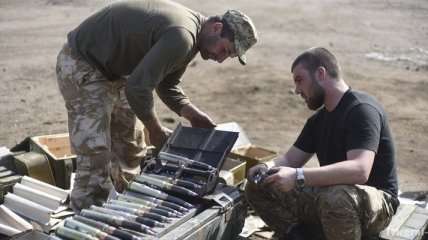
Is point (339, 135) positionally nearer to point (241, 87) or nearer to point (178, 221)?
point (178, 221)

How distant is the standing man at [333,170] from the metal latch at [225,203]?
264 mm

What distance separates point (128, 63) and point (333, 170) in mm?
2135

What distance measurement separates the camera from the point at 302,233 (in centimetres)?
493

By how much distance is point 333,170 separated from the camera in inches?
173

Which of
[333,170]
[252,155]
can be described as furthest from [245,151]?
[333,170]

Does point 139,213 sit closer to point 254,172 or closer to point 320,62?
point 254,172

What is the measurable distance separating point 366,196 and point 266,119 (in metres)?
5.62

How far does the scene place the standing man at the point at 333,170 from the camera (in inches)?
174

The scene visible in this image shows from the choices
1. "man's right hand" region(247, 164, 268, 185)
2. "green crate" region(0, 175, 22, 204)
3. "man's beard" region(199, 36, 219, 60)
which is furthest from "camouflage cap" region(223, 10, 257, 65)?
"green crate" region(0, 175, 22, 204)

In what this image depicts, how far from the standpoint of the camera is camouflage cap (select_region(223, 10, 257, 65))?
5.22 m

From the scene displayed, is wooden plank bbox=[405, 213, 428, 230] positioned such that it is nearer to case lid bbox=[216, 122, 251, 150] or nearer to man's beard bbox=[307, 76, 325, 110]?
man's beard bbox=[307, 76, 325, 110]

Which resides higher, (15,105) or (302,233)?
(302,233)

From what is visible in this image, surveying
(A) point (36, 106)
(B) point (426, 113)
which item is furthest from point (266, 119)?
(A) point (36, 106)

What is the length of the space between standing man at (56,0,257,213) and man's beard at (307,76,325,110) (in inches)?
32.3
